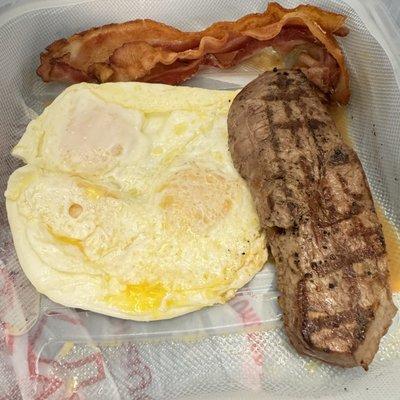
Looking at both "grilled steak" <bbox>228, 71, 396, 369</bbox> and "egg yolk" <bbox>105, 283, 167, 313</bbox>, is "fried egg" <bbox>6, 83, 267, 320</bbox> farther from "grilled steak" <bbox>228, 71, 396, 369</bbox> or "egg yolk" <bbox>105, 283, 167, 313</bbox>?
"grilled steak" <bbox>228, 71, 396, 369</bbox>

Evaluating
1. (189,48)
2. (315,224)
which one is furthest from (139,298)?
(189,48)

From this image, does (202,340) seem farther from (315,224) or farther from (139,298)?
(315,224)

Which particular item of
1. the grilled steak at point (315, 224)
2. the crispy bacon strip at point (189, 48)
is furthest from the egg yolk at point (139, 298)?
the crispy bacon strip at point (189, 48)

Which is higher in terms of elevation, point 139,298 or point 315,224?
point 315,224

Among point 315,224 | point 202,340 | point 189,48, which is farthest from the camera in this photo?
point 189,48

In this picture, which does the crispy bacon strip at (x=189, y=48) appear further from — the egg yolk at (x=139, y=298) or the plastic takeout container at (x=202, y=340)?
the egg yolk at (x=139, y=298)

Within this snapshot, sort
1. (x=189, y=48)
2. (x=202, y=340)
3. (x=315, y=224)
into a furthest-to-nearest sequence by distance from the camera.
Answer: (x=189, y=48) → (x=202, y=340) → (x=315, y=224)
